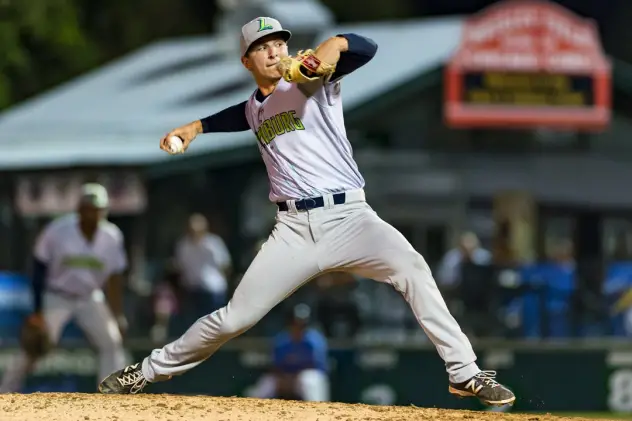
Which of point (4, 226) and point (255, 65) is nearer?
point (255, 65)

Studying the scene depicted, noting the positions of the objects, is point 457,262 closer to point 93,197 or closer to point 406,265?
point 93,197

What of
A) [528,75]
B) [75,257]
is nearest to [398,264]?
[75,257]

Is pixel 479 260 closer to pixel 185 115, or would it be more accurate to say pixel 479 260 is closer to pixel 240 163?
pixel 240 163

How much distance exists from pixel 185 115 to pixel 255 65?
15.8m

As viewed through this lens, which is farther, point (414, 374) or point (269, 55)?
point (414, 374)

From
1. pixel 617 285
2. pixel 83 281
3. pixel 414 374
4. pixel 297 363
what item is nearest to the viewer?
pixel 83 281

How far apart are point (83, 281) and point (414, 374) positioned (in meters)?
3.10

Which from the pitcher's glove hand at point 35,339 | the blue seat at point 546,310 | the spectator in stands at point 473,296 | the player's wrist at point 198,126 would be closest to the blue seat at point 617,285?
the blue seat at point 546,310

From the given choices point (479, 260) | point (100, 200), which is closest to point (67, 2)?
point (479, 260)

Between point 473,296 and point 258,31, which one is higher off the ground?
point 258,31

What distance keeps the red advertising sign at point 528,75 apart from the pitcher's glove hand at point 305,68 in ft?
48.3

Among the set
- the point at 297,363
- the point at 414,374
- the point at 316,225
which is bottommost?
the point at 414,374

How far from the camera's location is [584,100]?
23047mm

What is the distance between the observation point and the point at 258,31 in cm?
838
